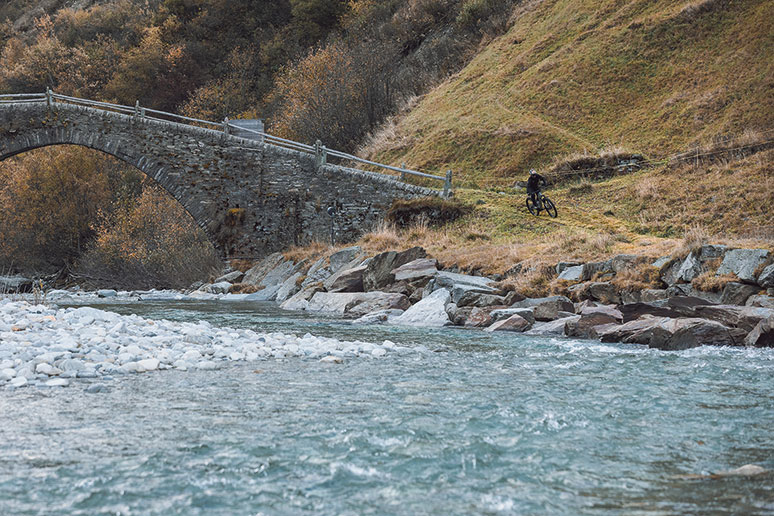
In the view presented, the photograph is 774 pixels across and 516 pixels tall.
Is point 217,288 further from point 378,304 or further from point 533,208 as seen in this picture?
point 533,208

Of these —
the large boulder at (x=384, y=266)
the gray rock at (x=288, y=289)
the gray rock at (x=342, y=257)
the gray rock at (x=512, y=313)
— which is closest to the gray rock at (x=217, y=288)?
the gray rock at (x=288, y=289)

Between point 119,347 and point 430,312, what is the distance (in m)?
7.03

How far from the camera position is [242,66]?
48719 millimetres

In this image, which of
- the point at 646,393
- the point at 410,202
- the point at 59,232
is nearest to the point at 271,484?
the point at 646,393

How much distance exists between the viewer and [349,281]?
18953mm

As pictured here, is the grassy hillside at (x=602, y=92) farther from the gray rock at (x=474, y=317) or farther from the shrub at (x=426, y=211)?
the gray rock at (x=474, y=317)

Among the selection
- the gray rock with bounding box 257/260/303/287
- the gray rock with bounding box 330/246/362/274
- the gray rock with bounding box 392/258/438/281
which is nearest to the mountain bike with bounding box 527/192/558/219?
the gray rock with bounding box 392/258/438/281

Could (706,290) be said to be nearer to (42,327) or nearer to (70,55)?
(42,327)

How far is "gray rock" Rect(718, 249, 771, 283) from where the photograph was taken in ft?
40.2

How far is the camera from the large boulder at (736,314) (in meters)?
10.8

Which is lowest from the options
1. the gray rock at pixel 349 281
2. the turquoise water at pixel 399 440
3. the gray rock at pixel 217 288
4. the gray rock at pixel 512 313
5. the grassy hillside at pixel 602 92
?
the turquoise water at pixel 399 440

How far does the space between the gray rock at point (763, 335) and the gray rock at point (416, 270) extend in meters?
8.14

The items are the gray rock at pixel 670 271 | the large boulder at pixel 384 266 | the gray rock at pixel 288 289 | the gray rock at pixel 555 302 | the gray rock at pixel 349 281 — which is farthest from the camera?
the gray rock at pixel 288 289

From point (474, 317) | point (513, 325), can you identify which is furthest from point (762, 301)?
point (474, 317)
